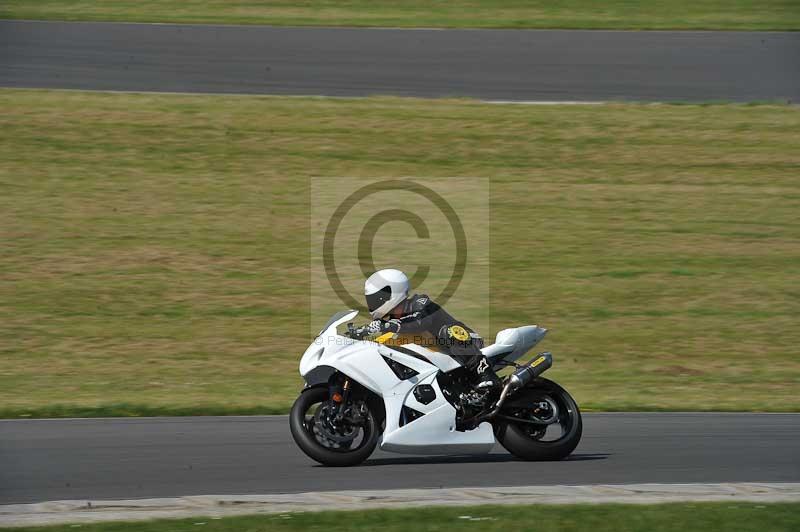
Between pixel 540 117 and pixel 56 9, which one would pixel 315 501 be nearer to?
pixel 540 117

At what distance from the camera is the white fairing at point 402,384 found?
31.7 feet

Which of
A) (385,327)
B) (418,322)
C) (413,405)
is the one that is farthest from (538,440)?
(385,327)

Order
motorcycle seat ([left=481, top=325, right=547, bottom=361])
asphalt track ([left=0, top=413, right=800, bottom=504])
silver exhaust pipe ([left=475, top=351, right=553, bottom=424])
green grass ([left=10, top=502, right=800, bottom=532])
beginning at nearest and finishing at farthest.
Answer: green grass ([left=10, top=502, right=800, bottom=532])
asphalt track ([left=0, top=413, right=800, bottom=504])
silver exhaust pipe ([left=475, top=351, right=553, bottom=424])
motorcycle seat ([left=481, top=325, right=547, bottom=361])

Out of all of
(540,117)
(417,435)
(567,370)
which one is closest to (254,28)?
(540,117)

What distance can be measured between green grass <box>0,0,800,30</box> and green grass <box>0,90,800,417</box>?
561 cm

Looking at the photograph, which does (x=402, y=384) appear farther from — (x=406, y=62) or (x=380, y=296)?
(x=406, y=62)

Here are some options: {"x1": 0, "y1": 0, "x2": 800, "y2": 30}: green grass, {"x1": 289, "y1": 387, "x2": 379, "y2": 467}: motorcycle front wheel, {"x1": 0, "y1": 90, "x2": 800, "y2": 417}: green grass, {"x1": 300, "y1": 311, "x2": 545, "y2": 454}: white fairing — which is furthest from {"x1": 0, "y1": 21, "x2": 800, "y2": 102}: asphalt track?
{"x1": 289, "y1": 387, "x2": 379, "y2": 467}: motorcycle front wheel

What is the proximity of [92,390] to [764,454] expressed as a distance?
7.78 m

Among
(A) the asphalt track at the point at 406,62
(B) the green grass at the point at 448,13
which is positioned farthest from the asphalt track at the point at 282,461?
(B) the green grass at the point at 448,13

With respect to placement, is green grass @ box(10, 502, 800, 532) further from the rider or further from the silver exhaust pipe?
the rider

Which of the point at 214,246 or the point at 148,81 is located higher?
the point at 148,81

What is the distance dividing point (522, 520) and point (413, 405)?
1.89 meters

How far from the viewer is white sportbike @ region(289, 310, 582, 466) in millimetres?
9656

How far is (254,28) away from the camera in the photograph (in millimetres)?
28266
